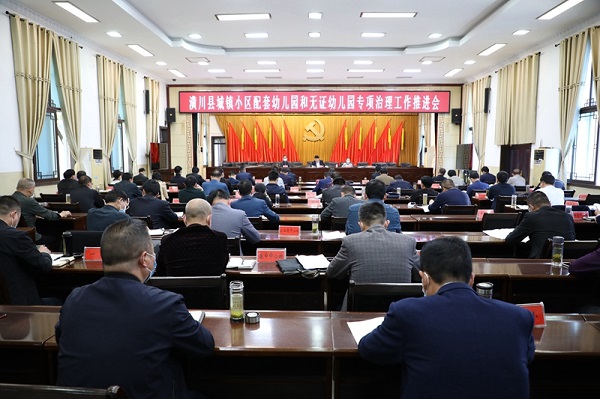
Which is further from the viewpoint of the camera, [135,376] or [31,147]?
[31,147]

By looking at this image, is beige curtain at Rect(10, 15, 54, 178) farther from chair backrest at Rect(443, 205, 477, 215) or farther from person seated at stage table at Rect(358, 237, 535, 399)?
person seated at stage table at Rect(358, 237, 535, 399)

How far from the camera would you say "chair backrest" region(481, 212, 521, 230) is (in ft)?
14.8

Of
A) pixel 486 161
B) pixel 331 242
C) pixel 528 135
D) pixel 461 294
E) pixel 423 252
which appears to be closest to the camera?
pixel 461 294

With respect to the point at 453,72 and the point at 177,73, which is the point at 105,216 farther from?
the point at 453,72

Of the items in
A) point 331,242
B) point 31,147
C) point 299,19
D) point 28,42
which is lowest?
point 331,242

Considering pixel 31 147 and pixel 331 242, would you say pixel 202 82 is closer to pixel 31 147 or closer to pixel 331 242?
pixel 31 147

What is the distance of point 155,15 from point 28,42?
75.8 inches

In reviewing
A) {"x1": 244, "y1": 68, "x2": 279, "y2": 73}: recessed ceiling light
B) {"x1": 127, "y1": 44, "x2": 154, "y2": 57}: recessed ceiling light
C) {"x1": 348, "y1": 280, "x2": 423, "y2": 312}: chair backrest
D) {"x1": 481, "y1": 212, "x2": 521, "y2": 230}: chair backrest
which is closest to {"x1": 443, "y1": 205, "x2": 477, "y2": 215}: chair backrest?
{"x1": 481, "y1": 212, "x2": 521, "y2": 230}: chair backrest

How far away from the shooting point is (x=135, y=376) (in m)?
1.31

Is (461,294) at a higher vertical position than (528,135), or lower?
lower

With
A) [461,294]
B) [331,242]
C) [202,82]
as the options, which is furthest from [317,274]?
[202,82]

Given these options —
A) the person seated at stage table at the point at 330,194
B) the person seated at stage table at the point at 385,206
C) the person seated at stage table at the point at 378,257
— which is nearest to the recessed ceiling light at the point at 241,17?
the person seated at stage table at the point at 330,194

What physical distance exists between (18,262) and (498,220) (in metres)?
4.19

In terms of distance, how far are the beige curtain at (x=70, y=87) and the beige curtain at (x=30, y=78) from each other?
0.44m
